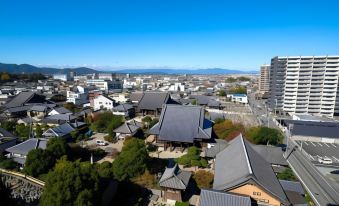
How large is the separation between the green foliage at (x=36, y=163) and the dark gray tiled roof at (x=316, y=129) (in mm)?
35625

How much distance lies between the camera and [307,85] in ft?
167

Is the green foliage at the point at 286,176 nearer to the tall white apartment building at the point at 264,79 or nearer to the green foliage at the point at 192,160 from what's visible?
the green foliage at the point at 192,160

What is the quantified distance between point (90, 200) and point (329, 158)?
97.0 feet

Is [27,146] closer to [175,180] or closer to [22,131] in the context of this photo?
[22,131]

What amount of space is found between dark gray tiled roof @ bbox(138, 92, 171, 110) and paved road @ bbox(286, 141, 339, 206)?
26.9 metres

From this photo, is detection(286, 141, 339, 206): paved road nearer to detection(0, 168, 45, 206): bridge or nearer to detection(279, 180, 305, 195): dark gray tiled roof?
detection(279, 180, 305, 195): dark gray tiled roof

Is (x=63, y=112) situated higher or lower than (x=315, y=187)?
higher

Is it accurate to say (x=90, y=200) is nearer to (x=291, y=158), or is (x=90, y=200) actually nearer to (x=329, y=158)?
(x=291, y=158)

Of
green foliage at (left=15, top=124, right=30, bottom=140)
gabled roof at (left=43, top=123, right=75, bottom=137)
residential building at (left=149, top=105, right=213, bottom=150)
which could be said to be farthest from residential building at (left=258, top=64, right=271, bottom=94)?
green foliage at (left=15, top=124, right=30, bottom=140)

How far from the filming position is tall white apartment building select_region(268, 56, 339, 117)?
4931 centimetres

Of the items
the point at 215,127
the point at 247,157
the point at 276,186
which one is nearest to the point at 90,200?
the point at 247,157

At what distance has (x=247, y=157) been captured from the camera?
54.0 feet

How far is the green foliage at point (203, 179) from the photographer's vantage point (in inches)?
759

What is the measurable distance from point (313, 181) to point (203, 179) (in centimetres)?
1176
